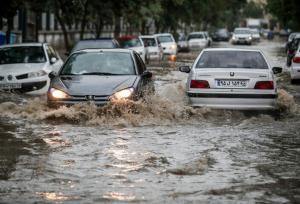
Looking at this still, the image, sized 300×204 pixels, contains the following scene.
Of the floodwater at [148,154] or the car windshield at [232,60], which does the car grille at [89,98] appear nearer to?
the floodwater at [148,154]

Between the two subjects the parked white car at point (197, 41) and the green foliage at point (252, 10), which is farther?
the green foliage at point (252, 10)

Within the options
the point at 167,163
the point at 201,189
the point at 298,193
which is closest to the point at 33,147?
the point at 167,163

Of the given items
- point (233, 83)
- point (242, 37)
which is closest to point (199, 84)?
point (233, 83)

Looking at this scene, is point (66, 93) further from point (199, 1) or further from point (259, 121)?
point (199, 1)

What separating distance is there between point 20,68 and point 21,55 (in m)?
0.86

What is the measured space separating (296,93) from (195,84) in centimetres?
821

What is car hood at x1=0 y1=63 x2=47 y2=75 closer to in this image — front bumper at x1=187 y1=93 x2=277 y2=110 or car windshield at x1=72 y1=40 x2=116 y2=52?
front bumper at x1=187 y1=93 x2=277 y2=110

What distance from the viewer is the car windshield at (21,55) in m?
19.3

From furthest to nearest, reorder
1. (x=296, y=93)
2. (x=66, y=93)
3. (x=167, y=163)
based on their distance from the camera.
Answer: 1. (x=296, y=93)
2. (x=66, y=93)
3. (x=167, y=163)

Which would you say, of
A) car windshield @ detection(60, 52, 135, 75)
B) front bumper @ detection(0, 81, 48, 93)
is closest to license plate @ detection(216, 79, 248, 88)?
car windshield @ detection(60, 52, 135, 75)

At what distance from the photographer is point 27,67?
18719 millimetres

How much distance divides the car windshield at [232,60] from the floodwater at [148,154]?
0.92 metres

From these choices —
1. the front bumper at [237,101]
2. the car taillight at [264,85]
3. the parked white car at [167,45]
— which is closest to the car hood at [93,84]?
the front bumper at [237,101]

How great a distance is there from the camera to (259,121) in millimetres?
13617
